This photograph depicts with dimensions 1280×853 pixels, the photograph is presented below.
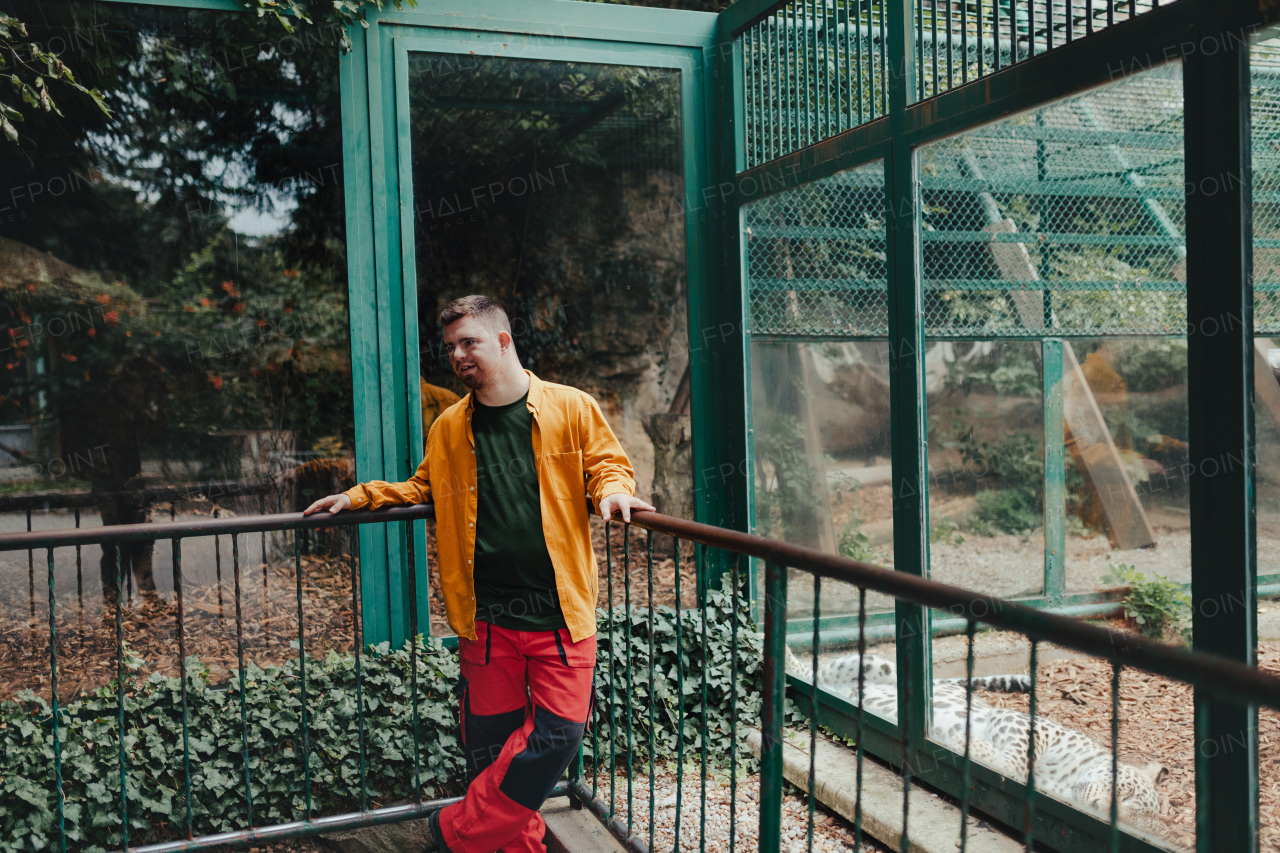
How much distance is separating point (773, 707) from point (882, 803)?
182cm

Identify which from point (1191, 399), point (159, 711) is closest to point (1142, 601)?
point (1191, 399)

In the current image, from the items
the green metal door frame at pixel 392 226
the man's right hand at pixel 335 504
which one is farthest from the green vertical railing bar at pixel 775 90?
the man's right hand at pixel 335 504

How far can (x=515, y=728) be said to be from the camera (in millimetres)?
2836

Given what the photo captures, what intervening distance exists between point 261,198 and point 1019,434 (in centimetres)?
495

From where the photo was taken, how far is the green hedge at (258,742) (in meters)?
3.31

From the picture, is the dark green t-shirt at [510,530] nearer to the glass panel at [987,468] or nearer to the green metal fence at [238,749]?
the green metal fence at [238,749]

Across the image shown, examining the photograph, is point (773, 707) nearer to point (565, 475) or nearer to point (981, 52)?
point (565, 475)

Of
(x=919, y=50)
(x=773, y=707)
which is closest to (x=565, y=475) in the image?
(x=773, y=707)

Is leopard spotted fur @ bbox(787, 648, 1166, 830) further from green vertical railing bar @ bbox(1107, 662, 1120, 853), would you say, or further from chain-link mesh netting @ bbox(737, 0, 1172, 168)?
chain-link mesh netting @ bbox(737, 0, 1172, 168)

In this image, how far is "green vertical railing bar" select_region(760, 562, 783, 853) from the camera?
2037 mm

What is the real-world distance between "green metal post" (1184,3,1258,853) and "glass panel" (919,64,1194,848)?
17 cm

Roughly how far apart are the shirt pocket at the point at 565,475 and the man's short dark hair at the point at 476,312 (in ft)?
1.37

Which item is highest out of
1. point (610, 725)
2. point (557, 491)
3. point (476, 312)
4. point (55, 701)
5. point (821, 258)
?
point (821, 258)

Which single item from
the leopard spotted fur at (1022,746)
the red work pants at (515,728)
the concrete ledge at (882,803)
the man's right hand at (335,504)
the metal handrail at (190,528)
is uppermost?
the man's right hand at (335,504)
